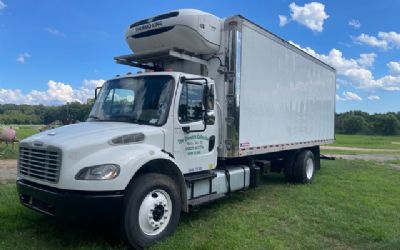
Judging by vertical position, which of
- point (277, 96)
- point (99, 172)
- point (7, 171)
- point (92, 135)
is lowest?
point (7, 171)

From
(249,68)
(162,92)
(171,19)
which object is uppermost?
(171,19)

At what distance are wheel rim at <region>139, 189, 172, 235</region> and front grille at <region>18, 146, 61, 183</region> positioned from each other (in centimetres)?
132

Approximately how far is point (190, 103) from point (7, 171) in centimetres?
890

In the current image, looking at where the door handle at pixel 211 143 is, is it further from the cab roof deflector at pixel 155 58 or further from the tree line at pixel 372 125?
the tree line at pixel 372 125

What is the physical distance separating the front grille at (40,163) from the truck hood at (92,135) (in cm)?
13

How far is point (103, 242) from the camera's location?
5.62 meters

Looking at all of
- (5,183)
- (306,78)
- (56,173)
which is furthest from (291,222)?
(5,183)

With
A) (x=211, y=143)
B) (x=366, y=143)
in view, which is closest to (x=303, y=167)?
(x=211, y=143)

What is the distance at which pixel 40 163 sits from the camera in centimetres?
545

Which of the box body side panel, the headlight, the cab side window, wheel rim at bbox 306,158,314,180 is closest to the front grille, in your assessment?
the headlight

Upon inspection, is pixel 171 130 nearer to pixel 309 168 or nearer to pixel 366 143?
pixel 309 168

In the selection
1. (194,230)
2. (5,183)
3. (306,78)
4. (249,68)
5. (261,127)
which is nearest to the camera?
(194,230)

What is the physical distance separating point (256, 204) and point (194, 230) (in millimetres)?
2573

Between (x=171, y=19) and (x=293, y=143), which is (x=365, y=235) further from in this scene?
(x=171, y=19)
